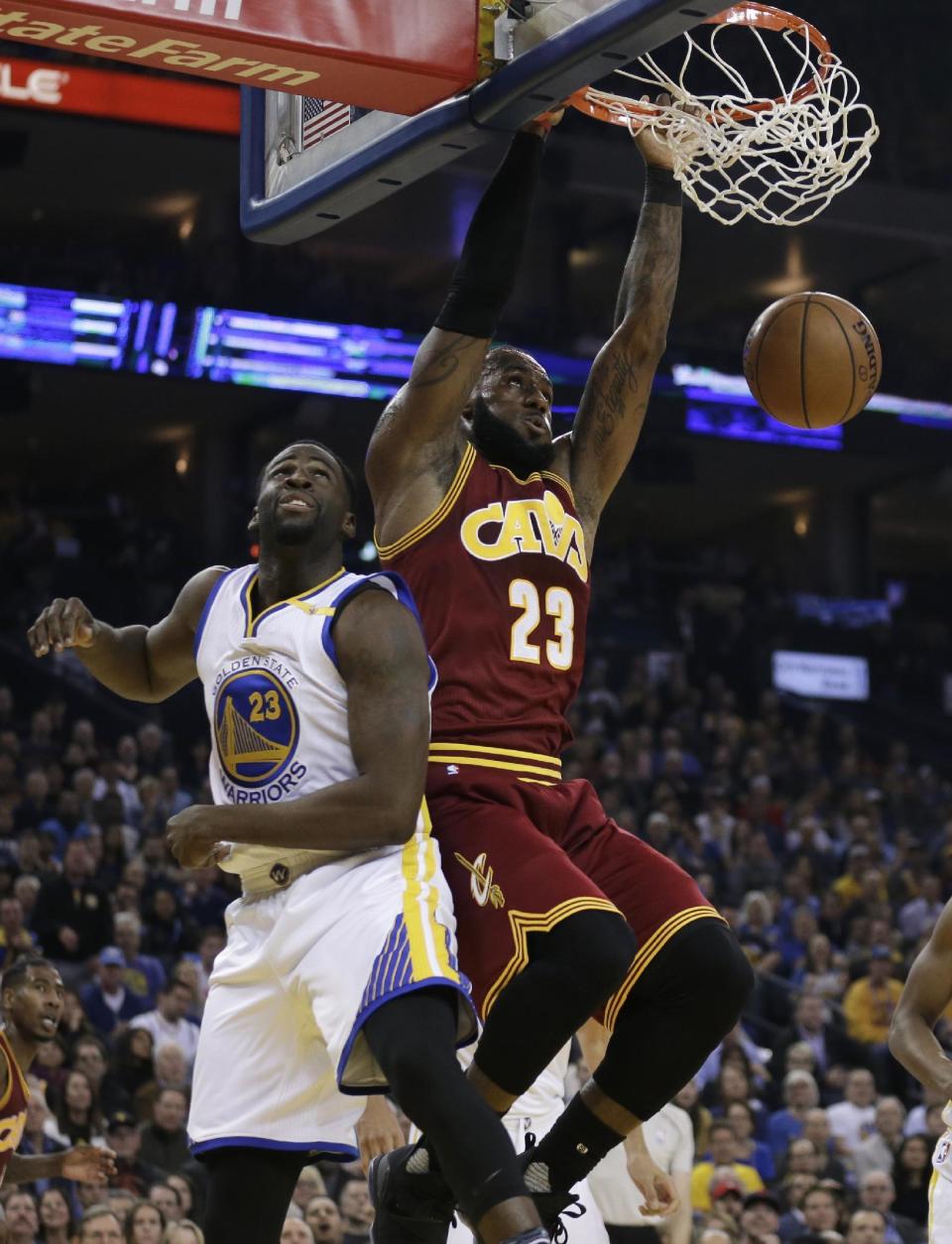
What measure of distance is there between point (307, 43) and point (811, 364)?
1744mm

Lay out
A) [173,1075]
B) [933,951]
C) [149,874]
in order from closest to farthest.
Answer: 1. [933,951]
2. [173,1075]
3. [149,874]

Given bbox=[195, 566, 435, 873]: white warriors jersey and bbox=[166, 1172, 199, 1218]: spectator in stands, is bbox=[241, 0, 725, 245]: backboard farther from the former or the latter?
bbox=[166, 1172, 199, 1218]: spectator in stands

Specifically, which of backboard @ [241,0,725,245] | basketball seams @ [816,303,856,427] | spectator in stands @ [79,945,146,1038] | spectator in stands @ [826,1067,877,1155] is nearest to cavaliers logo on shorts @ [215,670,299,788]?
backboard @ [241,0,725,245]

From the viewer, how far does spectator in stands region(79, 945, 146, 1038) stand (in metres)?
10.7

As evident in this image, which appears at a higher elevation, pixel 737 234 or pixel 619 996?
pixel 737 234

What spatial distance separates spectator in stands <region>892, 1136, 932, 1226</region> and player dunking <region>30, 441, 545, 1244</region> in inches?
301

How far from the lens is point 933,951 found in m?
5.29

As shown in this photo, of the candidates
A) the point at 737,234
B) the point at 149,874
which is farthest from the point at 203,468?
the point at 149,874

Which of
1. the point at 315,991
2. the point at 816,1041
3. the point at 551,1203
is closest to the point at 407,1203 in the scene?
the point at 551,1203

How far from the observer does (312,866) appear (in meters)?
3.93

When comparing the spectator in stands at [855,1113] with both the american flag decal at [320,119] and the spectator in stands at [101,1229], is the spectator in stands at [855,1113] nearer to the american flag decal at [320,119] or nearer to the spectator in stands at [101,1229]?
the spectator in stands at [101,1229]

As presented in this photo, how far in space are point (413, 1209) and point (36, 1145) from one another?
17.7 feet

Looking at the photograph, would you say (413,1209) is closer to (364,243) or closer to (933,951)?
(933,951)

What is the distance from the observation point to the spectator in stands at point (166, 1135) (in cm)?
927
